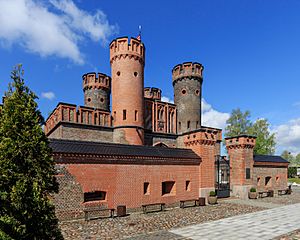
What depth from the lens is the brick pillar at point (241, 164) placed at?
67.8ft

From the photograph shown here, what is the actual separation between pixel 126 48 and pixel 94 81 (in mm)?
9201

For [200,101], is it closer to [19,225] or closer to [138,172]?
[138,172]

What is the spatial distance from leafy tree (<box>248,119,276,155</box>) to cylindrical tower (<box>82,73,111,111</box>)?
26.7 metres

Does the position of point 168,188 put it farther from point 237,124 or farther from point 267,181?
point 237,124

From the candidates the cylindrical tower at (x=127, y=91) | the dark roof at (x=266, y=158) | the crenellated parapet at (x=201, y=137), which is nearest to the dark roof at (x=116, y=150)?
the crenellated parapet at (x=201, y=137)

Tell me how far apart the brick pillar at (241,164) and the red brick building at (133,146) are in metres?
0.09

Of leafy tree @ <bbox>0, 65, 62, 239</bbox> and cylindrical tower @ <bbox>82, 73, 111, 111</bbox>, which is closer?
leafy tree @ <bbox>0, 65, 62, 239</bbox>

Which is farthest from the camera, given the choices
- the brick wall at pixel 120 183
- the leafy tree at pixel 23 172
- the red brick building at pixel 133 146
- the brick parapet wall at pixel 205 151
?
the brick parapet wall at pixel 205 151

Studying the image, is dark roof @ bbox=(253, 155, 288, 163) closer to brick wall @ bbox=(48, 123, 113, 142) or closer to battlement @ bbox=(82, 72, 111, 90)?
brick wall @ bbox=(48, 123, 113, 142)

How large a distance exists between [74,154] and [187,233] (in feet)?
22.1

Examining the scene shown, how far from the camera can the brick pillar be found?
20.7 m

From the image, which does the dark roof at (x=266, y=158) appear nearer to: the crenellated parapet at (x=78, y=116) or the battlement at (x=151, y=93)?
the crenellated parapet at (x=78, y=116)

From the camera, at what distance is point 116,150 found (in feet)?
46.1

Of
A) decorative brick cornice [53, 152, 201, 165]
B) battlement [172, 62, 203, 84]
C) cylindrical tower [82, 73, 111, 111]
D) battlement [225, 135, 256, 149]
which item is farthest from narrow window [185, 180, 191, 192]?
cylindrical tower [82, 73, 111, 111]
